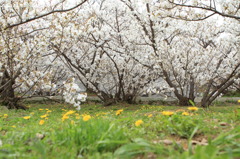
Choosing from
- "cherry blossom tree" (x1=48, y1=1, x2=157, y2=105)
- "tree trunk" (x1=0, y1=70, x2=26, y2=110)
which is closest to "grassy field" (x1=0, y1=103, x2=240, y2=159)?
"tree trunk" (x1=0, y1=70, x2=26, y2=110)

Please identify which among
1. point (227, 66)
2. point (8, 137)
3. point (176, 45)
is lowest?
point (8, 137)

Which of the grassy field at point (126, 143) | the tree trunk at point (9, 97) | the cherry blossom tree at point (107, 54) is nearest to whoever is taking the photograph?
the grassy field at point (126, 143)

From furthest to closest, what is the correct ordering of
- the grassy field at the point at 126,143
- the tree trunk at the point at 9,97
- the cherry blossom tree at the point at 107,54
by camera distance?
the cherry blossom tree at the point at 107,54
the tree trunk at the point at 9,97
the grassy field at the point at 126,143

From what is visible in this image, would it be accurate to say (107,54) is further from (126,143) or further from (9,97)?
(126,143)

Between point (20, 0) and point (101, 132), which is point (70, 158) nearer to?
point (101, 132)

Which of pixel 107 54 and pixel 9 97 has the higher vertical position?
pixel 107 54

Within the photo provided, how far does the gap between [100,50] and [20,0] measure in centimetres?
540

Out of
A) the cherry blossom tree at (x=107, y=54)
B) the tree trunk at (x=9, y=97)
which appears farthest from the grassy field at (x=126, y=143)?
the cherry blossom tree at (x=107, y=54)

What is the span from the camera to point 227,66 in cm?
1309

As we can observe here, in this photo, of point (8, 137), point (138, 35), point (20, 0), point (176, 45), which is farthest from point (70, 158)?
point (176, 45)

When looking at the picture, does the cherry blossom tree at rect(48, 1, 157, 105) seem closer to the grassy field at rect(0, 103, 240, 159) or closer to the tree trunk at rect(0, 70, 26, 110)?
the tree trunk at rect(0, 70, 26, 110)

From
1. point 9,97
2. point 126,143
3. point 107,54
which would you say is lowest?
point 9,97

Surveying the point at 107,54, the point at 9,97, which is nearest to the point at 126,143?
the point at 9,97

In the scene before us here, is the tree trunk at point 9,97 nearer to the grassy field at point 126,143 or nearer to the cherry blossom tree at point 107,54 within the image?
the cherry blossom tree at point 107,54
